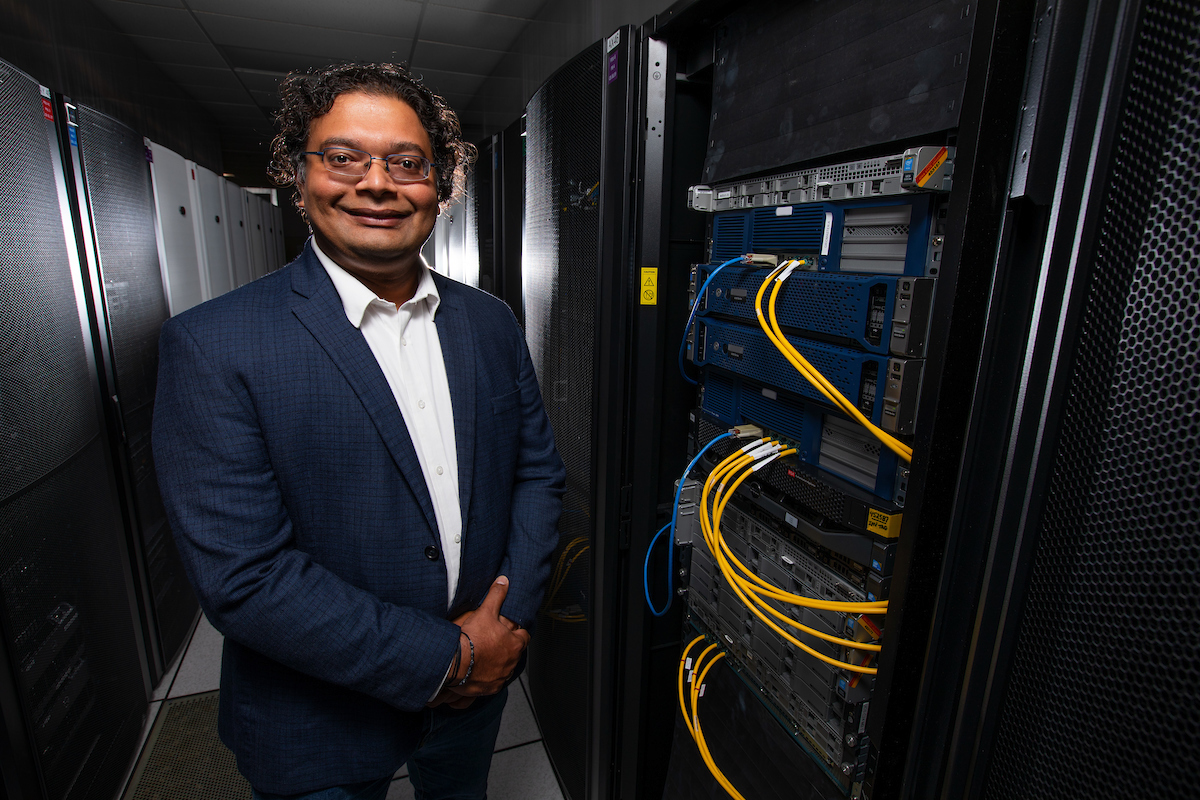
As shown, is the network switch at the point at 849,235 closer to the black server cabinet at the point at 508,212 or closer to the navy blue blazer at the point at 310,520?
the navy blue blazer at the point at 310,520

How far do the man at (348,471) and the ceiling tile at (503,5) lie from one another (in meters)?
2.45

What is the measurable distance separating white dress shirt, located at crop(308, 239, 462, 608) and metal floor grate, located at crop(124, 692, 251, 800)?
1334mm

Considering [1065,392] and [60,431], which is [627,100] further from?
[60,431]

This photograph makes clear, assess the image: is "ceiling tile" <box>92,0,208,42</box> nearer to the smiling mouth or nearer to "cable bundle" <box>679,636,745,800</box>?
the smiling mouth

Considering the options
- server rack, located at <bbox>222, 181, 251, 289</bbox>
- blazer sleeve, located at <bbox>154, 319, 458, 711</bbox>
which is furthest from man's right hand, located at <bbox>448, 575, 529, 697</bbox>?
server rack, located at <bbox>222, 181, 251, 289</bbox>

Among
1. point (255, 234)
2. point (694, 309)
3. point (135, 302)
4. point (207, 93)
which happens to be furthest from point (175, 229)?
point (207, 93)

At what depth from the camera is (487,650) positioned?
3.31 ft

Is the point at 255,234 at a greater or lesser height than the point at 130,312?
greater

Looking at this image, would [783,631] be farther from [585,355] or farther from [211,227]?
[211,227]

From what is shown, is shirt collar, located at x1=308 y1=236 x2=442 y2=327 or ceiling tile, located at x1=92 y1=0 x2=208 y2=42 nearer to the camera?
shirt collar, located at x1=308 y1=236 x2=442 y2=327

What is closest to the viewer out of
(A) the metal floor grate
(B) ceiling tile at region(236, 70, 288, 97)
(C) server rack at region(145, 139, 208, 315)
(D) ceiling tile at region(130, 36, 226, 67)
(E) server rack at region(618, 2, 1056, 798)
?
(E) server rack at region(618, 2, 1056, 798)

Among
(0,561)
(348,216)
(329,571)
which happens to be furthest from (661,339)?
(0,561)

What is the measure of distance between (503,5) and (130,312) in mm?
2349

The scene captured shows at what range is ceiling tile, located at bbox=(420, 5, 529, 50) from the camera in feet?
10.6
